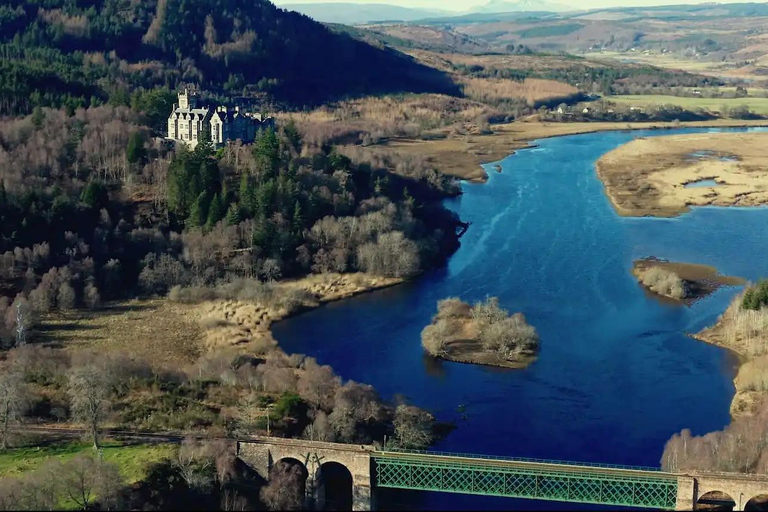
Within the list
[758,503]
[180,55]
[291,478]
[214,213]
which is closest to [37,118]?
[214,213]

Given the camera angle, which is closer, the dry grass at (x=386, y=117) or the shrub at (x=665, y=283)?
the shrub at (x=665, y=283)

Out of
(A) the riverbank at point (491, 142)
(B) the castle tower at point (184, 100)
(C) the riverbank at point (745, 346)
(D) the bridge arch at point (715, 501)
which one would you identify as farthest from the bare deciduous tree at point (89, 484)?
(A) the riverbank at point (491, 142)

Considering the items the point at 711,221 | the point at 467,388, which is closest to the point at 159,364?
the point at 467,388

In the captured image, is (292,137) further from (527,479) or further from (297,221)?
(527,479)

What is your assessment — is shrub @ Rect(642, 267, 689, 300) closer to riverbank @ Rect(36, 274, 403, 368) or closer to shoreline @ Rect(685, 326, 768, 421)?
shoreline @ Rect(685, 326, 768, 421)

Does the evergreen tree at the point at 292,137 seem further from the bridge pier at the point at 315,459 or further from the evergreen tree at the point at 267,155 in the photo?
the bridge pier at the point at 315,459
